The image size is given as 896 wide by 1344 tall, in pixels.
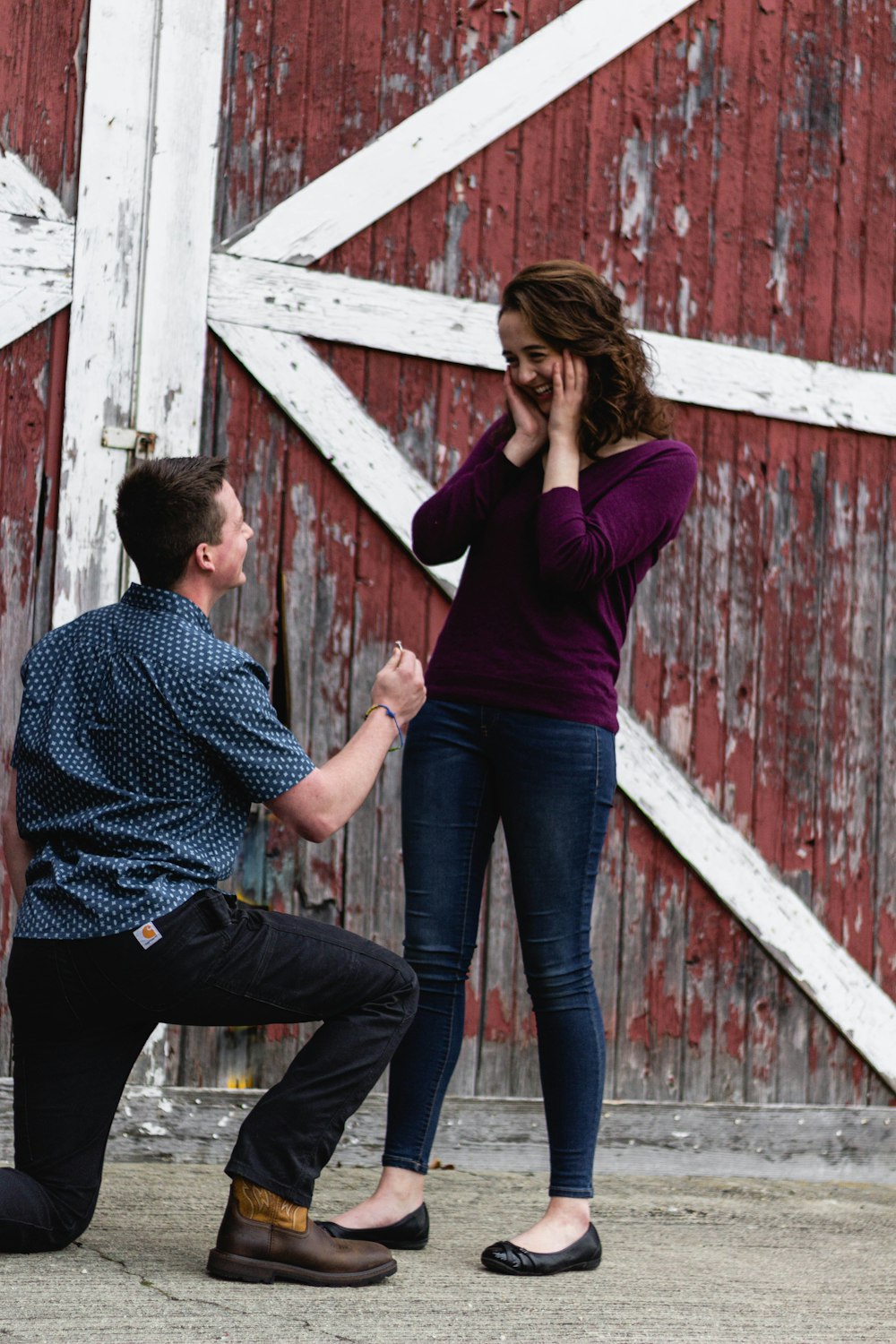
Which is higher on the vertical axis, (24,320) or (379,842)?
(24,320)

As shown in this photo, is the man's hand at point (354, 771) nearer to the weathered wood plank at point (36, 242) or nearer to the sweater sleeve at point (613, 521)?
the sweater sleeve at point (613, 521)

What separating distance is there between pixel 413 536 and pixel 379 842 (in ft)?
3.91

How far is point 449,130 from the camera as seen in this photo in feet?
13.6

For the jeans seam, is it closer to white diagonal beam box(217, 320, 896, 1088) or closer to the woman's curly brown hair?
the woman's curly brown hair

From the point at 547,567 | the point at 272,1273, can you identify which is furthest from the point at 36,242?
the point at 272,1273

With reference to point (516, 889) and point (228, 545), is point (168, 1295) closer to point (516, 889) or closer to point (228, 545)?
point (516, 889)

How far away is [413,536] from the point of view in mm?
3119

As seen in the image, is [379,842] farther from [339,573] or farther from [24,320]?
[24,320]

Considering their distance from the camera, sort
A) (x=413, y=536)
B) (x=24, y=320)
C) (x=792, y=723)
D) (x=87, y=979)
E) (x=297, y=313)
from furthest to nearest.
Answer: (x=792, y=723), (x=297, y=313), (x=24, y=320), (x=413, y=536), (x=87, y=979)

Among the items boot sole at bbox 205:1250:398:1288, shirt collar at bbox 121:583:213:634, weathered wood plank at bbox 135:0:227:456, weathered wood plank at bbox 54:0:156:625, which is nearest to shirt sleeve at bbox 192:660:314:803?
shirt collar at bbox 121:583:213:634

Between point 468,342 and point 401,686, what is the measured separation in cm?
170

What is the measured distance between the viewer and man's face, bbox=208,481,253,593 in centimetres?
264

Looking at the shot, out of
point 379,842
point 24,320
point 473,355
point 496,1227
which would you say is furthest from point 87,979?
point 473,355

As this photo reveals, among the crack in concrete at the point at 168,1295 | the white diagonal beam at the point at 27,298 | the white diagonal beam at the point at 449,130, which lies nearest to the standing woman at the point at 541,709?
the crack in concrete at the point at 168,1295
